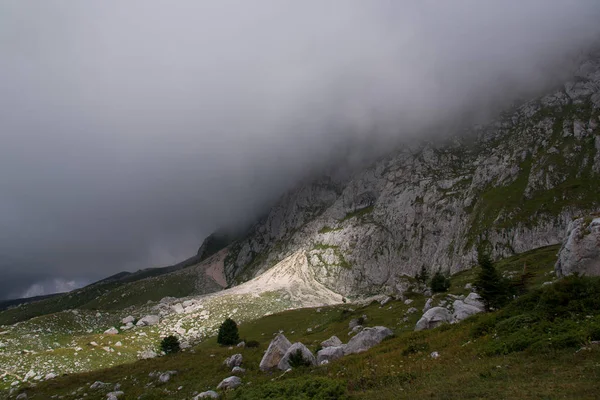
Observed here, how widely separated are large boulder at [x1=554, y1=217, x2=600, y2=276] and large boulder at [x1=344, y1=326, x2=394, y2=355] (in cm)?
2295

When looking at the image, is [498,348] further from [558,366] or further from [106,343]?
[106,343]

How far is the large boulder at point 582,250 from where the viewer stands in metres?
35.1

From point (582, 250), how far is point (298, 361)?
35.0 meters

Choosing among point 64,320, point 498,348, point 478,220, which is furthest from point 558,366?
point 478,220

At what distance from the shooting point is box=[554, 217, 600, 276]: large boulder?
3506 centimetres

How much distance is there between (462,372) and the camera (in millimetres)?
17453

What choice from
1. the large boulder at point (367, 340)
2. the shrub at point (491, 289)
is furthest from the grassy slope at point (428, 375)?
the shrub at point (491, 289)

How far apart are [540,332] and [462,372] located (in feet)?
18.5

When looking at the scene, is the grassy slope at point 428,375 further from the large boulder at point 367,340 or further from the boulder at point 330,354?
the boulder at point 330,354

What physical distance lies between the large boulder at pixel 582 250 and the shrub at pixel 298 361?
31.6m

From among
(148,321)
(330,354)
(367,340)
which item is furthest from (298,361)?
(148,321)

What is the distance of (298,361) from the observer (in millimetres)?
27344

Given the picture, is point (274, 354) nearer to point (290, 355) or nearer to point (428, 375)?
point (290, 355)

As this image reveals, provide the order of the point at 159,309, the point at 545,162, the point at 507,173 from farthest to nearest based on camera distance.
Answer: the point at 507,173
the point at 545,162
the point at 159,309
